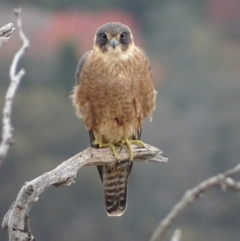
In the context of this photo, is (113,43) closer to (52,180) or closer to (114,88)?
(114,88)

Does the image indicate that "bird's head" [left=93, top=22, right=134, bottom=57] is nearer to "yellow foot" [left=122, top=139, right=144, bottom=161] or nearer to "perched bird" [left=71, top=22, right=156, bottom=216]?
"perched bird" [left=71, top=22, right=156, bottom=216]

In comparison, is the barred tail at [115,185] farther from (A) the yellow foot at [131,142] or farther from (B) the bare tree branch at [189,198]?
(B) the bare tree branch at [189,198]

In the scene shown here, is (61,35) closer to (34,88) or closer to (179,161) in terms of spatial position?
(34,88)

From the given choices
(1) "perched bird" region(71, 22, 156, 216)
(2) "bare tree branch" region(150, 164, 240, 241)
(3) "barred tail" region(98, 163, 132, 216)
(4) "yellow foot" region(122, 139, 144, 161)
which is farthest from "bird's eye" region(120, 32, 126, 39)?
(2) "bare tree branch" region(150, 164, 240, 241)

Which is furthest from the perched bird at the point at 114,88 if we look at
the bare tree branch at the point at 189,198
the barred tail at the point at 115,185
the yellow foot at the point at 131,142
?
the bare tree branch at the point at 189,198

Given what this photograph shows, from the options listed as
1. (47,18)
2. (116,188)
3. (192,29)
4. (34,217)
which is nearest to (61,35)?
(47,18)

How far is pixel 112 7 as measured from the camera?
565 cm

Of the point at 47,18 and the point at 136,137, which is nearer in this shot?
the point at 136,137

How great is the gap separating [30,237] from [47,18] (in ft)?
11.6

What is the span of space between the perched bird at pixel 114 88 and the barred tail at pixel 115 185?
0.86 feet

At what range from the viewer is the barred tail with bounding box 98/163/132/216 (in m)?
3.33

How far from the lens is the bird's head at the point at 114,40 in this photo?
297 centimetres

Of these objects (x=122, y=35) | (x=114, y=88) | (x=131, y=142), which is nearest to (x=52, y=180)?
(x=114, y=88)

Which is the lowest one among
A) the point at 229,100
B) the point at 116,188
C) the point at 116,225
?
the point at 116,188
